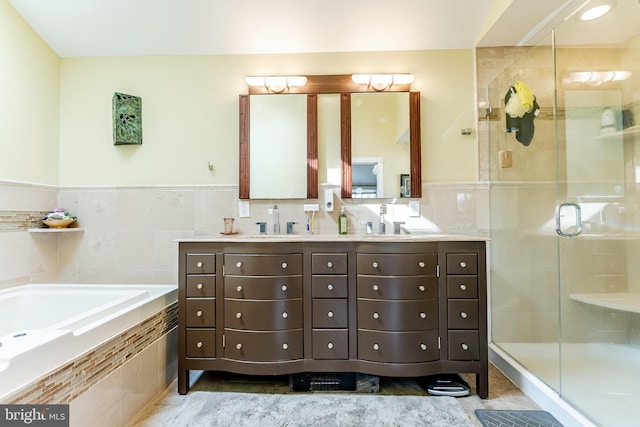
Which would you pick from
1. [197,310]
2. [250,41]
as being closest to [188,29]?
[250,41]

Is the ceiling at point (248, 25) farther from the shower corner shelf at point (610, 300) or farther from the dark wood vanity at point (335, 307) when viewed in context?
the shower corner shelf at point (610, 300)

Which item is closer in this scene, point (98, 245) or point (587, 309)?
point (587, 309)

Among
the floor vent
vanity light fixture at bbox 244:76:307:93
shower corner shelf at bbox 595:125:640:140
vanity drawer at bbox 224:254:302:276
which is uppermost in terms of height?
vanity light fixture at bbox 244:76:307:93

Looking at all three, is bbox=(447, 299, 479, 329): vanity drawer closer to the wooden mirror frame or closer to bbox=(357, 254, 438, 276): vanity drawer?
Answer: bbox=(357, 254, 438, 276): vanity drawer

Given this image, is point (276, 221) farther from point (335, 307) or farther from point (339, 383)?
point (339, 383)

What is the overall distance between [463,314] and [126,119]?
2.72m

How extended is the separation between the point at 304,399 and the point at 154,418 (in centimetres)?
80

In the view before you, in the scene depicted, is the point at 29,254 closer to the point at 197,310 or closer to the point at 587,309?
the point at 197,310

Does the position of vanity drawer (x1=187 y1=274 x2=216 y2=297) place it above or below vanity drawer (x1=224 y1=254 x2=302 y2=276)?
below

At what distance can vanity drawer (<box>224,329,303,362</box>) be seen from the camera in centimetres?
173

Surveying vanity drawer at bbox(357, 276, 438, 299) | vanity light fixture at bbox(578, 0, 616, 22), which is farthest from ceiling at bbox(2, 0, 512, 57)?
vanity drawer at bbox(357, 276, 438, 299)

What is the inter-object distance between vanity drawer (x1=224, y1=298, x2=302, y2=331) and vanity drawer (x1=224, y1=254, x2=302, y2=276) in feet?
0.54

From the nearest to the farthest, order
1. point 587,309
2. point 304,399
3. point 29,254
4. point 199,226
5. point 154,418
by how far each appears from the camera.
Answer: point 154,418 → point 304,399 → point 587,309 → point 29,254 → point 199,226

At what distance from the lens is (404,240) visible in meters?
1.75
